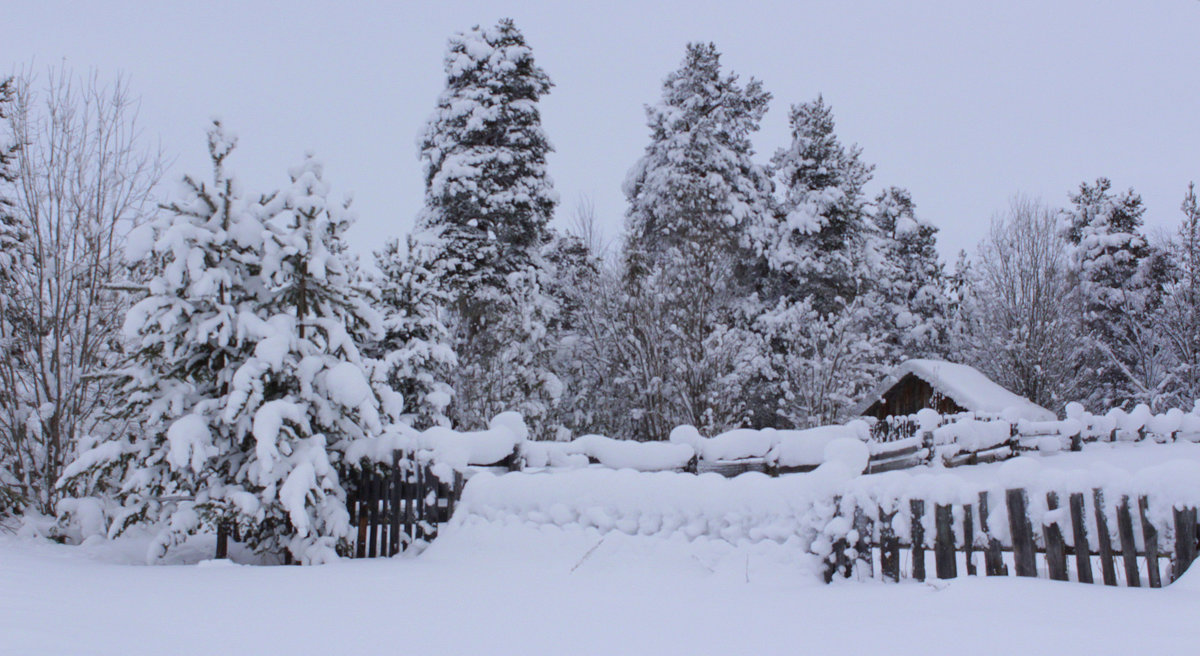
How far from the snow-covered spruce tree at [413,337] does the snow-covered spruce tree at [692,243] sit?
5.80 meters

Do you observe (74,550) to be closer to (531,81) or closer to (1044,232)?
(531,81)

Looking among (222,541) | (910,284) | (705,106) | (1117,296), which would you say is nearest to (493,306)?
(705,106)

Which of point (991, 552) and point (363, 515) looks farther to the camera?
point (363, 515)

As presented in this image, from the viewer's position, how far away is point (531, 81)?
888 inches

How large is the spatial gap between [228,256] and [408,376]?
15.1 ft

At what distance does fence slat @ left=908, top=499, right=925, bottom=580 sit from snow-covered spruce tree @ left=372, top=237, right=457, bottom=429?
7.97 m

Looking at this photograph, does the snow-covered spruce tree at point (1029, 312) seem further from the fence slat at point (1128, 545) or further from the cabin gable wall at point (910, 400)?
the fence slat at point (1128, 545)

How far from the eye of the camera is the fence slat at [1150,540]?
4500 mm

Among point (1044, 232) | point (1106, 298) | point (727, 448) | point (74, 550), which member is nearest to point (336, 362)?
point (74, 550)

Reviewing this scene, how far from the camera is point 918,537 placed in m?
5.08

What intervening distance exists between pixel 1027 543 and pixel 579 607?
9.93 ft

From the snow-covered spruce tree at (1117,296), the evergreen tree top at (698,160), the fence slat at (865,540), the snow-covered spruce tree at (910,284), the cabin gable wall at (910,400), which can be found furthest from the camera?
the snow-covered spruce tree at (910,284)

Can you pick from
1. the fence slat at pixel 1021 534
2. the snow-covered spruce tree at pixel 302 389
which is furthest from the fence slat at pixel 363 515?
the fence slat at pixel 1021 534

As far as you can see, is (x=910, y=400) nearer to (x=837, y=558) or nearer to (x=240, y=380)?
(x=837, y=558)
